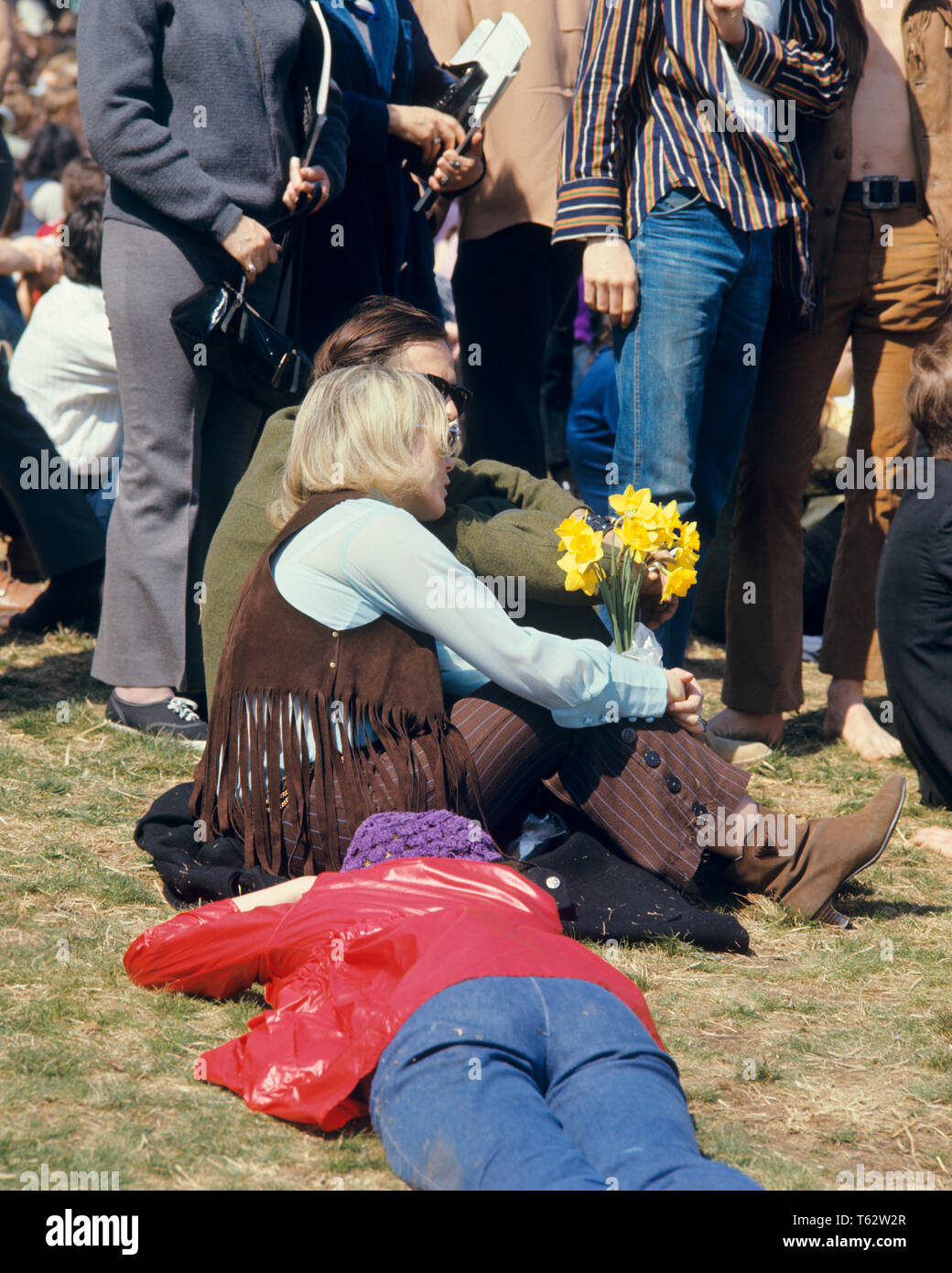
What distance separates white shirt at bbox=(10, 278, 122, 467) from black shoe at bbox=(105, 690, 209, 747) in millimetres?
1625

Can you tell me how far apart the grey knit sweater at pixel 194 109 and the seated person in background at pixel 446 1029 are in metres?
2.01

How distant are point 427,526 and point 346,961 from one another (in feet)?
4.21

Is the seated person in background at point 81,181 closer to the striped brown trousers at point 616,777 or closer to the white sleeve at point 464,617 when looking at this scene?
the white sleeve at point 464,617

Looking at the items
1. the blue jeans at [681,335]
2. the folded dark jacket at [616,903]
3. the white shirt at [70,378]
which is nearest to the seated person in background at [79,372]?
the white shirt at [70,378]

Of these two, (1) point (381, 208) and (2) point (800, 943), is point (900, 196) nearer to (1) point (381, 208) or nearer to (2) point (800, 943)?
(1) point (381, 208)

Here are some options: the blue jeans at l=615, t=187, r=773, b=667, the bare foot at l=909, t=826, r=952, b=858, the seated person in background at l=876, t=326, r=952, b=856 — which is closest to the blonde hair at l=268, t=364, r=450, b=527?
the blue jeans at l=615, t=187, r=773, b=667

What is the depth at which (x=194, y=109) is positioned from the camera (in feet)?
12.2

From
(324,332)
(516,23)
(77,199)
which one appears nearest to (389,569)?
(324,332)

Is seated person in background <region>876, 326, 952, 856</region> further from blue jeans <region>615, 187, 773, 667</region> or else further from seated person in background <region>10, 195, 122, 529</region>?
seated person in background <region>10, 195, 122, 529</region>

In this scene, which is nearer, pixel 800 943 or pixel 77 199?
pixel 800 943

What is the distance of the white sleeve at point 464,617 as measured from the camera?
261 centimetres

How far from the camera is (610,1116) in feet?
5.77

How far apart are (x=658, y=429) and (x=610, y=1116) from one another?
2.14 metres

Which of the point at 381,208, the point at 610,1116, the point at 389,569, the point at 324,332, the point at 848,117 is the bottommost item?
the point at 610,1116
